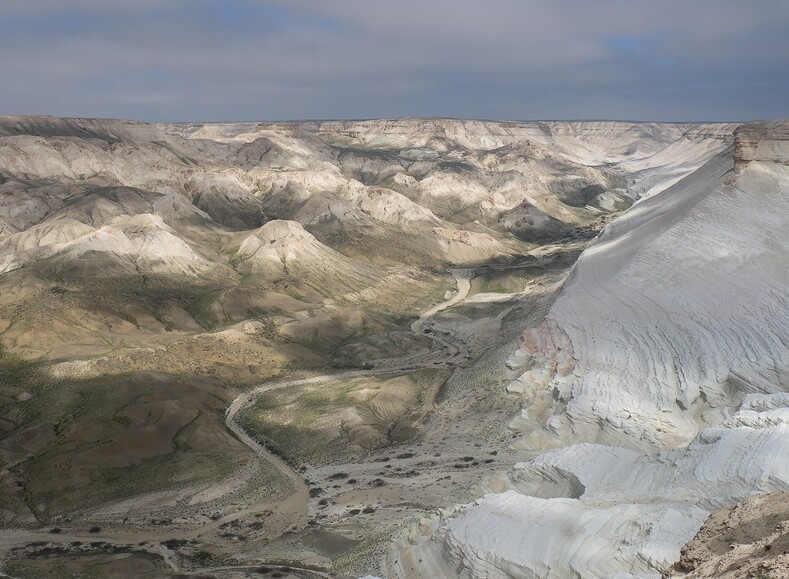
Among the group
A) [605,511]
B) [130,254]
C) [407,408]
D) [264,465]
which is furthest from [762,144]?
[130,254]

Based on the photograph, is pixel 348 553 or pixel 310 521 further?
pixel 310 521

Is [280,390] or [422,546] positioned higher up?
[422,546]

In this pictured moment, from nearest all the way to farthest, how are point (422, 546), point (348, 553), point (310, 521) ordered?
→ point (422, 546)
point (348, 553)
point (310, 521)

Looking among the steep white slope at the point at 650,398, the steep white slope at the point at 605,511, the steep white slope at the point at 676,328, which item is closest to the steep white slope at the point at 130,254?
the steep white slope at the point at 650,398

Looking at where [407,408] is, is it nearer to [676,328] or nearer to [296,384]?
[296,384]

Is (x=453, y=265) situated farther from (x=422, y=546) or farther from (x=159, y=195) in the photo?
(x=422, y=546)

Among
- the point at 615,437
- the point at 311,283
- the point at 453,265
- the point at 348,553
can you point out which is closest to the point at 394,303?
the point at 311,283

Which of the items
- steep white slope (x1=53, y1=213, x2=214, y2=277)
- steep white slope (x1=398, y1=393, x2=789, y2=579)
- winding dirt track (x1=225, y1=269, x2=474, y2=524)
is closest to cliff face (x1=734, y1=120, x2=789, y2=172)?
winding dirt track (x1=225, y1=269, x2=474, y2=524)
